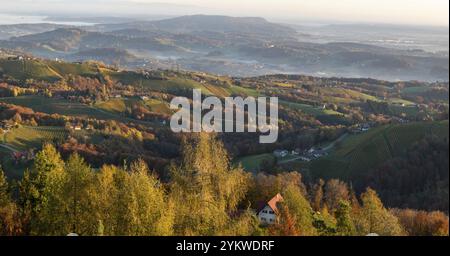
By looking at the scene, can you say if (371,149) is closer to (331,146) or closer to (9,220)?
(331,146)

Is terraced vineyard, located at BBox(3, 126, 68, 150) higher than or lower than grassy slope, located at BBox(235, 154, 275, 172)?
higher

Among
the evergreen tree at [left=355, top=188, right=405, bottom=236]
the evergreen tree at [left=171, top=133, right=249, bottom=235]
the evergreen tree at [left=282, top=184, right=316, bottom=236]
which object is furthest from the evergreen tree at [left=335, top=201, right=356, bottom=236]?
the evergreen tree at [left=171, top=133, right=249, bottom=235]

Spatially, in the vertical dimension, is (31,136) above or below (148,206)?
below

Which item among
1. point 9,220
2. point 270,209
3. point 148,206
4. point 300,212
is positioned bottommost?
point 270,209

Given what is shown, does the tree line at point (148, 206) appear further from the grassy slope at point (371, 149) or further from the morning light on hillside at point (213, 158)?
the grassy slope at point (371, 149)

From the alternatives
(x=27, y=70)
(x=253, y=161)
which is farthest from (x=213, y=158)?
(x=27, y=70)

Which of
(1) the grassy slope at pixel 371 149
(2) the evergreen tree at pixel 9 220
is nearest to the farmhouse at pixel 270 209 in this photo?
(2) the evergreen tree at pixel 9 220

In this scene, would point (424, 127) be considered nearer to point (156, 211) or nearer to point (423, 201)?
point (423, 201)

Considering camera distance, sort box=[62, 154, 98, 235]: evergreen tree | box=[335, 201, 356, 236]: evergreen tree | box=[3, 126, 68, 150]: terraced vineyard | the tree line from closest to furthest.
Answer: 1. the tree line
2. box=[62, 154, 98, 235]: evergreen tree
3. box=[335, 201, 356, 236]: evergreen tree
4. box=[3, 126, 68, 150]: terraced vineyard

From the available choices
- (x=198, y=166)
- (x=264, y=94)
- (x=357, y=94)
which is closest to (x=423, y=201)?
(x=198, y=166)

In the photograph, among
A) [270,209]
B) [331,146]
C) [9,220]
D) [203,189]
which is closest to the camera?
[9,220]

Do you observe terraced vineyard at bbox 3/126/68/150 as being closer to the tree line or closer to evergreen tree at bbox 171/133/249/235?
the tree line
